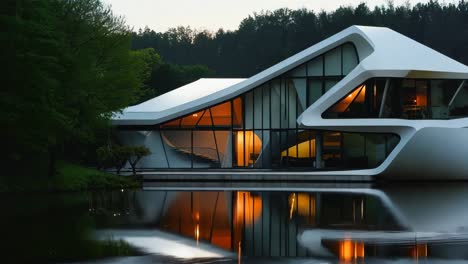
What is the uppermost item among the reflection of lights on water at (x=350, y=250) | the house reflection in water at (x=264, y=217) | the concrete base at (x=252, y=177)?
the reflection of lights on water at (x=350, y=250)

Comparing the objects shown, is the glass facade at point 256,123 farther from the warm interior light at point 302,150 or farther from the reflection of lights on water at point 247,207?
the reflection of lights on water at point 247,207

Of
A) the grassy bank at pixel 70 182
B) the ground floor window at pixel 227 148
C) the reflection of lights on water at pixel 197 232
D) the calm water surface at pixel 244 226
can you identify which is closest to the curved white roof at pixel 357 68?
the ground floor window at pixel 227 148

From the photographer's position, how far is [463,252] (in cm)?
1241

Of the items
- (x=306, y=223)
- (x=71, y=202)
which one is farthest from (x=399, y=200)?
(x=71, y=202)

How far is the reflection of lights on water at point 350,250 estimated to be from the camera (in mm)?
11909

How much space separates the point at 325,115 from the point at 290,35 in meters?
71.4

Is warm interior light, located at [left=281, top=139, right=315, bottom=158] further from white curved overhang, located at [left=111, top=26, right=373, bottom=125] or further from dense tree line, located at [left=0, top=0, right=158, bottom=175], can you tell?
dense tree line, located at [left=0, top=0, right=158, bottom=175]

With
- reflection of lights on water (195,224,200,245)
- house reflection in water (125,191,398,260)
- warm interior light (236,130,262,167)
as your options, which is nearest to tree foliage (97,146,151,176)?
warm interior light (236,130,262,167)

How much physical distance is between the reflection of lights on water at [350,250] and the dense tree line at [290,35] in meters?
75.4

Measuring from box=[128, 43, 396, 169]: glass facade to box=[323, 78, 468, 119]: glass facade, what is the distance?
11.9 ft

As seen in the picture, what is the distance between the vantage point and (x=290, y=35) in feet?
359

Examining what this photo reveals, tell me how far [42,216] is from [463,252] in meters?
9.67

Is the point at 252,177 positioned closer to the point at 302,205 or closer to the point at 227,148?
the point at 227,148

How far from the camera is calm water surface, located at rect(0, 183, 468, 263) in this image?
12.2m
